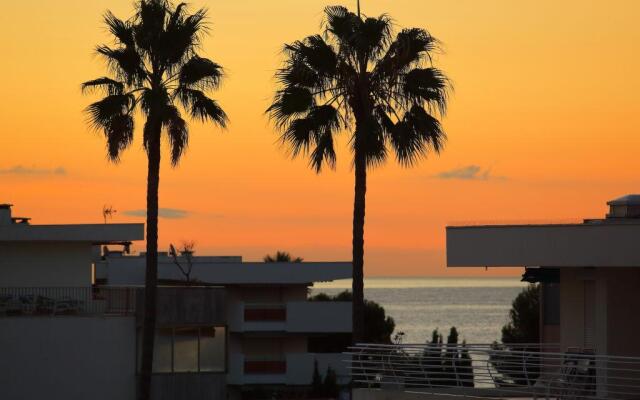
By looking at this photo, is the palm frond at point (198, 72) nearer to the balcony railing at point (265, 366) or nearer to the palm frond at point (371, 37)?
the palm frond at point (371, 37)

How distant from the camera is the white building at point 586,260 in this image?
27859mm

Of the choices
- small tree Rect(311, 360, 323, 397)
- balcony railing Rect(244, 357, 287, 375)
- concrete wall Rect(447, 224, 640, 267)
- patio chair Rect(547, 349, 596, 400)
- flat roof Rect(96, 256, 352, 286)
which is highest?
flat roof Rect(96, 256, 352, 286)

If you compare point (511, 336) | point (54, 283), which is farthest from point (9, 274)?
point (511, 336)

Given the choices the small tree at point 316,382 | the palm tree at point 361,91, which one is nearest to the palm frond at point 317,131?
the palm tree at point 361,91

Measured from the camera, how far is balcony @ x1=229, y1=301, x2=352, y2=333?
228 feet

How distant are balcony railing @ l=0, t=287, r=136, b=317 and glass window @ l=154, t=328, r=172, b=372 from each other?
4.11 ft

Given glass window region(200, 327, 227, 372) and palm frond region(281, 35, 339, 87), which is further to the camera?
glass window region(200, 327, 227, 372)

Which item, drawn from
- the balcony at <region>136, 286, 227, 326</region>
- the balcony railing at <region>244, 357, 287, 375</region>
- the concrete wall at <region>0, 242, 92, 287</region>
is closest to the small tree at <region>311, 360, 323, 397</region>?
the balcony railing at <region>244, 357, 287, 375</region>

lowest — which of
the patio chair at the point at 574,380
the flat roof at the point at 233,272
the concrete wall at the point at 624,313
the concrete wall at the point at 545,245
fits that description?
the patio chair at the point at 574,380

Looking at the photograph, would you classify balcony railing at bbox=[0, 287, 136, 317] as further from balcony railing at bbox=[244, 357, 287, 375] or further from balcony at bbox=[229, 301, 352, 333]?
balcony at bbox=[229, 301, 352, 333]

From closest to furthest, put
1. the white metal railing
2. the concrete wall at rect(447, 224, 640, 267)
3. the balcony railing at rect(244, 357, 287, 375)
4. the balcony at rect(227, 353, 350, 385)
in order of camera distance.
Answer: the white metal railing, the concrete wall at rect(447, 224, 640, 267), the balcony at rect(227, 353, 350, 385), the balcony railing at rect(244, 357, 287, 375)

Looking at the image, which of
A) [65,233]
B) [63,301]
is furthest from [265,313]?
[63,301]

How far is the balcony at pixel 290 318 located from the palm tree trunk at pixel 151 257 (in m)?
27.8

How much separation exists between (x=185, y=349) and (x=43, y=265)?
18.1 feet
